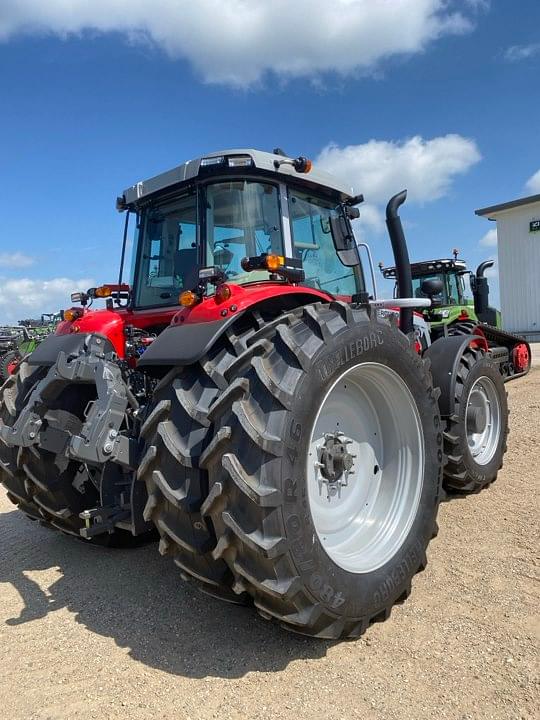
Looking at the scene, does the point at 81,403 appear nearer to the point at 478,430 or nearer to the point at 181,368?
the point at 181,368

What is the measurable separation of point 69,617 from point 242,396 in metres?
1.64

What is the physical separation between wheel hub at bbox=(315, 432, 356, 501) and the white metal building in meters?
21.5

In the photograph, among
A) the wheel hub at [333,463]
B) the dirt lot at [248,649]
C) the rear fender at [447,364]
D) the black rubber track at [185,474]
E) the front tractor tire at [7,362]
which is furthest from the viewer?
the front tractor tire at [7,362]

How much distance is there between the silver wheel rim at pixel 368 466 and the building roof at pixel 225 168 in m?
1.40

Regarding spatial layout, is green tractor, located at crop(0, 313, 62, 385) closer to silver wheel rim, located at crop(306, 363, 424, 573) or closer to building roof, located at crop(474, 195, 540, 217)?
silver wheel rim, located at crop(306, 363, 424, 573)

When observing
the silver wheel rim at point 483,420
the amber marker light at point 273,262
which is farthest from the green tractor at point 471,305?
the amber marker light at point 273,262

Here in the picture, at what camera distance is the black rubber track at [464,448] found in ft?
14.4

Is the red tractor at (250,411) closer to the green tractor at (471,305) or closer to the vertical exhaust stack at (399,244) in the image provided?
the vertical exhaust stack at (399,244)

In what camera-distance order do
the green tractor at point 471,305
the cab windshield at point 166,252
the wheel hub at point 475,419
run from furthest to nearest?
the green tractor at point 471,305
the wheel hub at point 475,419
the cab windshield at point 166,252

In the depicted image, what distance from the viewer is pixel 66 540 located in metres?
4.05

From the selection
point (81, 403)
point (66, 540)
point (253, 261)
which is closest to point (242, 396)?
point (253, 261)

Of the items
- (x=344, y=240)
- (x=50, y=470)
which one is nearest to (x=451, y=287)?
(x=344, y=240)

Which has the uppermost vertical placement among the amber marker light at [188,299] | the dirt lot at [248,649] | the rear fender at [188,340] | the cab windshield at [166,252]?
the cab windshield at [166,252]

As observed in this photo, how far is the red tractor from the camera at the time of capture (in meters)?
2.30
